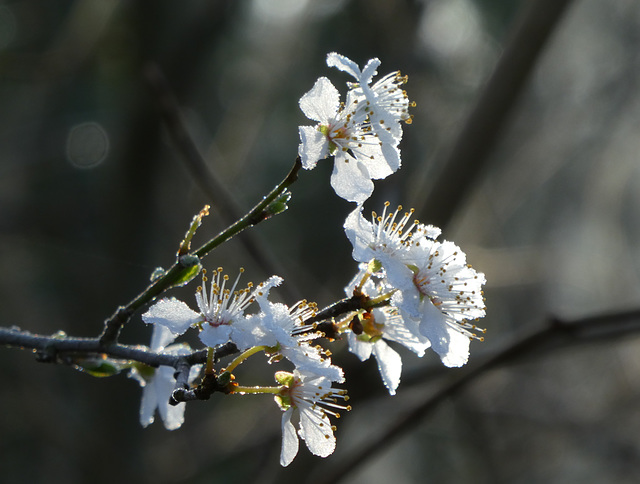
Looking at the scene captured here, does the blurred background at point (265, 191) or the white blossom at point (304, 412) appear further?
the blurred background at point (265, 191)

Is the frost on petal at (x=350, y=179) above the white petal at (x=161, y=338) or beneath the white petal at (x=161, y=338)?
above

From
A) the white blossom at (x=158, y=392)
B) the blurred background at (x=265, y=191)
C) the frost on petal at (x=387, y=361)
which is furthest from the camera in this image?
the blurred background at (x=265, y=191)

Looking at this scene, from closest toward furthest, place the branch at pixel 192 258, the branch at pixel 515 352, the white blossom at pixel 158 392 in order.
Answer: the branch at pixel 192 258 < the white blossom at pixel 158 392 < the branch at pixel 515 352

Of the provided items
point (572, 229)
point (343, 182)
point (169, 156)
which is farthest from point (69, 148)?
point (572, 229)

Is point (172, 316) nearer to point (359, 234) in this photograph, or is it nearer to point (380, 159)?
point (359, 234)

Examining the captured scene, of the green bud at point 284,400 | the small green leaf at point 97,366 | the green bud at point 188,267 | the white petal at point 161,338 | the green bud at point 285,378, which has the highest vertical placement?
the green bud at point 188,267

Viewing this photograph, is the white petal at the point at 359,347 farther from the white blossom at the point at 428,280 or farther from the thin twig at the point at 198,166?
the thin twig at the point at 198,166

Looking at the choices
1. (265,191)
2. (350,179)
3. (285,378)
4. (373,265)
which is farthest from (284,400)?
(265,191)

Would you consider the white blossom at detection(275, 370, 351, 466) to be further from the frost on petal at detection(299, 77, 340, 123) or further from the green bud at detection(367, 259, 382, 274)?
the frost on petal at detection(299, 77, 340, 123)

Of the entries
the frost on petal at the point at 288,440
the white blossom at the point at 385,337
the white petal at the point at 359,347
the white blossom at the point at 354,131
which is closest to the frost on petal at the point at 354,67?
the white blossom at the point at 354,131
